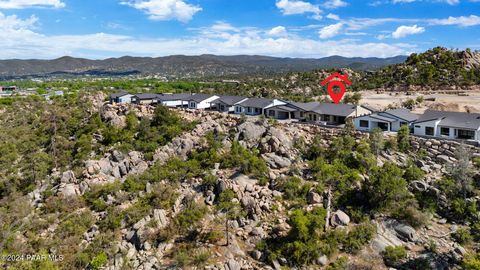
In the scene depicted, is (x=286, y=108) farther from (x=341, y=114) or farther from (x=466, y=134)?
(x=466, y=134)

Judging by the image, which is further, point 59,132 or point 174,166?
point 59,132

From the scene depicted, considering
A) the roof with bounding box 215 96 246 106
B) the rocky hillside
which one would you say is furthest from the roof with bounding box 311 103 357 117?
the roof with bounding box 215 96 246 106

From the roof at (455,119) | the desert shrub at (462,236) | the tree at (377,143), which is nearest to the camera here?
the desert shrub at (462,236)

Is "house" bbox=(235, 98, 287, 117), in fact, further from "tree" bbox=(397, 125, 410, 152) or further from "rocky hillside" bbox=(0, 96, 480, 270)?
"tree" bbox=(397, 125, 410, 152)

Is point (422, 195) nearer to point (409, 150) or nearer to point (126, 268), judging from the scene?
point (409, 150)

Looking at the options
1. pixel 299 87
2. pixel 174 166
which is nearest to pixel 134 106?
pixel 174 166

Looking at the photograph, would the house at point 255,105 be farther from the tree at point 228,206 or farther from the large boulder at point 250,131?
the tree at point 228,206

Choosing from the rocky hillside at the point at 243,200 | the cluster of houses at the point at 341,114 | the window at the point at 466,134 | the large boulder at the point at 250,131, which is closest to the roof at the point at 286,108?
the cluster of houses at the point at 341,114
